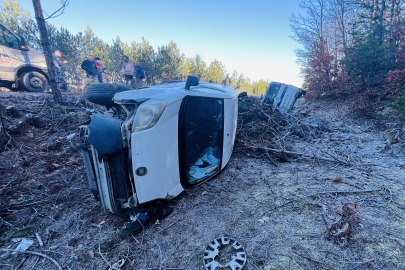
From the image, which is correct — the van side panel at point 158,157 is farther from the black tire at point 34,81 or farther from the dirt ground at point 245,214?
the black tire at point 34,81

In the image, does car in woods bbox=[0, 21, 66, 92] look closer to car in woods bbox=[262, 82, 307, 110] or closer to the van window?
the van window

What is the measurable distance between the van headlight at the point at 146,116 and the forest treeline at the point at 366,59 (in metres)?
6.10

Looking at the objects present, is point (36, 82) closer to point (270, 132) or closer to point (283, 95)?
point (270, 132)

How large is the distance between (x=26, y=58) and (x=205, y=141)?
723 cm

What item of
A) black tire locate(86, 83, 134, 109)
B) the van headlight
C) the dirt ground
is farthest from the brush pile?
black tire locate(86, 83, 134, 109)

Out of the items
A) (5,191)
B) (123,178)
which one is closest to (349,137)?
(123,178)

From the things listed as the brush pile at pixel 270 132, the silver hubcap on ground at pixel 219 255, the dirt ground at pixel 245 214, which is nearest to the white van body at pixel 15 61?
the dirt ground at pixel 245 214

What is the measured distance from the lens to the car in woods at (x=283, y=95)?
7504 millimetres

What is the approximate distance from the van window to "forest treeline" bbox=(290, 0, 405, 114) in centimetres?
1134

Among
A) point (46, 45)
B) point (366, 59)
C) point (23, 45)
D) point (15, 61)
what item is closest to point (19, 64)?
point (15, 61)

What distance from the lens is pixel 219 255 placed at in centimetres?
170

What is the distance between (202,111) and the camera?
3.58 m

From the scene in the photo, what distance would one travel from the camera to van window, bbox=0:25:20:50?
558 centimetres

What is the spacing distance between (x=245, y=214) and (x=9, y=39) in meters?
8.52
